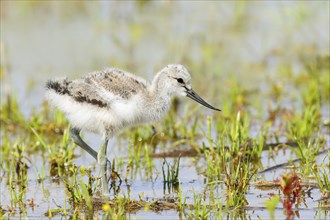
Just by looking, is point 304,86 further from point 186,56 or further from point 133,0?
point 133,0

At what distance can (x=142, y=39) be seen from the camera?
36.0ft

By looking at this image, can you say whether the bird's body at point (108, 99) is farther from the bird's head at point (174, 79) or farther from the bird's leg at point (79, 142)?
the bird's leg at point (79, 142)

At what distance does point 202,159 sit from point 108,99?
144 centimetres

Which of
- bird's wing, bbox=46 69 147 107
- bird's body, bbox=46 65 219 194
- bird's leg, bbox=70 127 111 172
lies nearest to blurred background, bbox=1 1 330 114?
bird's leg, bbox=70 127 111 172

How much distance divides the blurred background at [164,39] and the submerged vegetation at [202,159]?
15 centimetres

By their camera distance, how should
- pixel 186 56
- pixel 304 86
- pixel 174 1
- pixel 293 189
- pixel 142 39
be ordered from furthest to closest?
pixel 174 1
pixel 142 39
pixel 186 56
pixel 304 86
pixel 293 189

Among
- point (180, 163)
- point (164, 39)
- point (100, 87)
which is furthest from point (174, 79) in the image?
point (164, 39)

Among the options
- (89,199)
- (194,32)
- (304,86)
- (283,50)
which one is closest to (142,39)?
(194,32)

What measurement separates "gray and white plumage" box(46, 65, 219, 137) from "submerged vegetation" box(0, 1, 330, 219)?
35cm

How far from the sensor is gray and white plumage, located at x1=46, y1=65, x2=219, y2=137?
5.87 m

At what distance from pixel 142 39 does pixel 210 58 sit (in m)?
1.07

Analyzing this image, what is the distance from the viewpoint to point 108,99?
585 cm

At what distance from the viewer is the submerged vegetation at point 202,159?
17.8 ft

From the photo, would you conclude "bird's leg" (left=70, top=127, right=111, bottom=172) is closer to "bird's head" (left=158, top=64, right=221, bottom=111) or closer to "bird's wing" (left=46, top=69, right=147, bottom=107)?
"bird's wing" (left=46, top=69, right=147, bottom=107)
